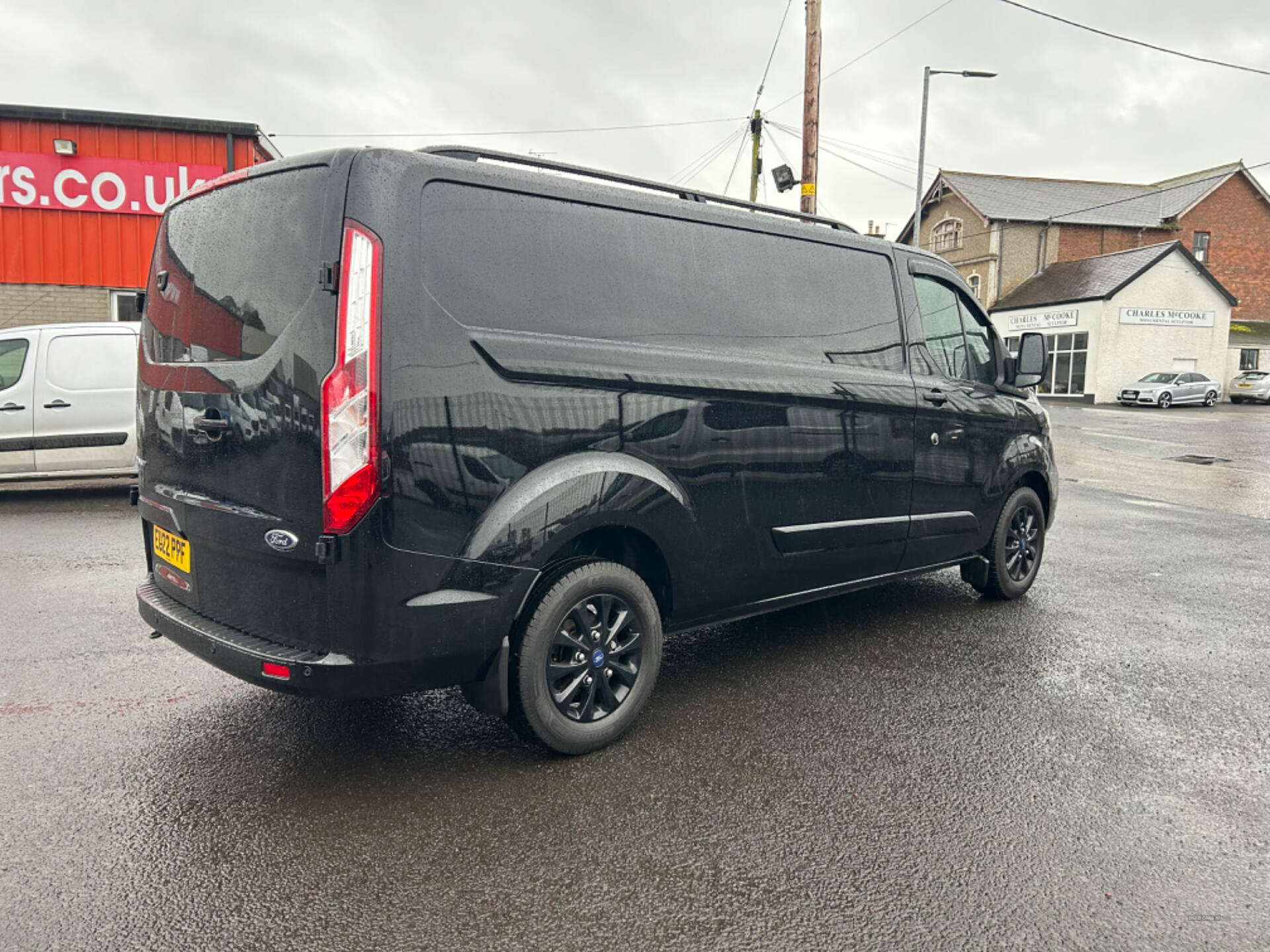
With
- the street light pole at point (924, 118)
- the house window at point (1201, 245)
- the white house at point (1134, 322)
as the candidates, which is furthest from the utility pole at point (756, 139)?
the house window at point (1201, 245)

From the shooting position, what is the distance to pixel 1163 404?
3541cm

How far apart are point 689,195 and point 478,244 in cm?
116

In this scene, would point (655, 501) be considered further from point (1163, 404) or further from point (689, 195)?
point (1163, 404)

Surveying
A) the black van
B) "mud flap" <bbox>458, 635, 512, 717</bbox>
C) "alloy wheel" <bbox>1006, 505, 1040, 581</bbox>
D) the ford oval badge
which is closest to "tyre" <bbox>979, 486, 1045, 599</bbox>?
"alloy wheel" <bbox>1006, 505, 1040, 581</bbox>

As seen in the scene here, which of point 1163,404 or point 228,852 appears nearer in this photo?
point 228,852

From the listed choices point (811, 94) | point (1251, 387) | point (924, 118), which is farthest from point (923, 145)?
point (1251, 387)

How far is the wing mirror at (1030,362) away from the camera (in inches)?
207

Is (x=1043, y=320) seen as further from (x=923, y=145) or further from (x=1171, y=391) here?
(x=923, y=145)

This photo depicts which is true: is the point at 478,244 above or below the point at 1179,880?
above

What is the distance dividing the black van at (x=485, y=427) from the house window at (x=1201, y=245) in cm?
5258

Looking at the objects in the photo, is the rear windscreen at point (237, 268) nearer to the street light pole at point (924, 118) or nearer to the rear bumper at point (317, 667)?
the rear bumper at point (317, 667)

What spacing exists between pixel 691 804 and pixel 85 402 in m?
7.95

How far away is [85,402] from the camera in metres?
8.55

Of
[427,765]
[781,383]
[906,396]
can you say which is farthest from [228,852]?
[906,396]
